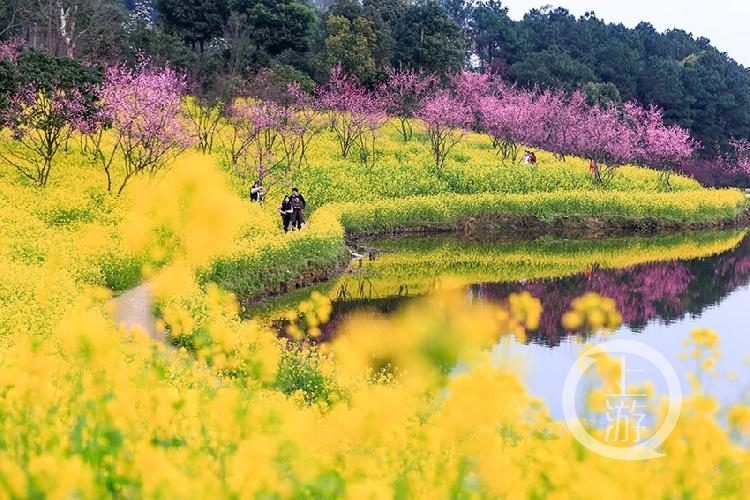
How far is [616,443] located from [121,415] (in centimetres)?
322

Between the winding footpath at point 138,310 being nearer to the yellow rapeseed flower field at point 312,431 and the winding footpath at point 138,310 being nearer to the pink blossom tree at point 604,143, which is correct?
the yellow rapeseed flower field at point 312,431

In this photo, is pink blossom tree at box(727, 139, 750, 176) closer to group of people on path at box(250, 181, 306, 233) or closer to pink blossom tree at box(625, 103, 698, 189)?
pink blossom tree at box(625, 103, 698, 189)

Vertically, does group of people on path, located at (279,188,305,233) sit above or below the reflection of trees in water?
above

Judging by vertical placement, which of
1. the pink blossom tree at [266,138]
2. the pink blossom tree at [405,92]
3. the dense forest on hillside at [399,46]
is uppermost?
the dense forest on hillside at [399,46]

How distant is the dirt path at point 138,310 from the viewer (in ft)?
49.3

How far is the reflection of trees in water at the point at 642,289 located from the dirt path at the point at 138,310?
7771mm

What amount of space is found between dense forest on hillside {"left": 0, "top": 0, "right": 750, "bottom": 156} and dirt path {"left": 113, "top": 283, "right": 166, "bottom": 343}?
2333cm

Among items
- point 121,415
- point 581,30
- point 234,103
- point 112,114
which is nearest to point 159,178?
point 112,114

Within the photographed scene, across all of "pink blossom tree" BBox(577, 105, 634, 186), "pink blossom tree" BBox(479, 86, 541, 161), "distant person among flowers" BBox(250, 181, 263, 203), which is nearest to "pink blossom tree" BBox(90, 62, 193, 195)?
"distant person among flowers" BBox(250, 181, 263, 203)

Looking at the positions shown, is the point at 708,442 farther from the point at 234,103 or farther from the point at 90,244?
the point at 234,103

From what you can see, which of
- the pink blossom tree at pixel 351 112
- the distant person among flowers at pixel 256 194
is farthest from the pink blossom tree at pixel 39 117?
the pink blossom tree at pixel 351 112

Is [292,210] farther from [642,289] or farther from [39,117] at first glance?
[642,289]

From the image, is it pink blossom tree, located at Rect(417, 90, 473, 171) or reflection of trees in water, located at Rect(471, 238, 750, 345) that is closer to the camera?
reflection of trees in water, located at Rect(471, 238, 750, 345)

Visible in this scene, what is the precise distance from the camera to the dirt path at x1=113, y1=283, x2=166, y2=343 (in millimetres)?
15031
